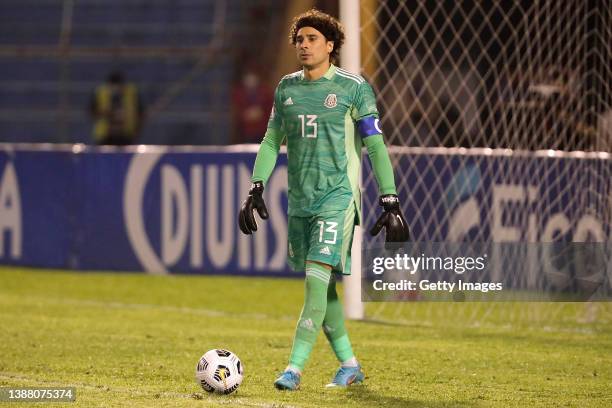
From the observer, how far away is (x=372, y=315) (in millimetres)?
10836

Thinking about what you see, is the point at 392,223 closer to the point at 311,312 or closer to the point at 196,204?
the point at 311,312

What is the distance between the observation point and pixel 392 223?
655cm

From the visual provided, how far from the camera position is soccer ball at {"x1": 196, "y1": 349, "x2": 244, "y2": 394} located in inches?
254

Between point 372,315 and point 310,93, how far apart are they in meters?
4.44

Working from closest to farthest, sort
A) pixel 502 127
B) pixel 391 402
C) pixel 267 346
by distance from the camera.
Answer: pixel 391 402 < pixel 267 346 < pixel 502 127

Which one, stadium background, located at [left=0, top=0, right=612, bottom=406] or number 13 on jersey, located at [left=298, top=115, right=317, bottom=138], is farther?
stadium background, located at [left=0, top=0, right=612, bottom=406]

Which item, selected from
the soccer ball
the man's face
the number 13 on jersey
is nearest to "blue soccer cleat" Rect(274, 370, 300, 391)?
the soccer ball

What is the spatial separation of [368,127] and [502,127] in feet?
15.8

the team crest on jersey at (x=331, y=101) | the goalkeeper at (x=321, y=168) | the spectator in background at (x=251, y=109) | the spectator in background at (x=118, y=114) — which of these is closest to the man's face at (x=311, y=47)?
the goalkeeper at (x=321, y=168)

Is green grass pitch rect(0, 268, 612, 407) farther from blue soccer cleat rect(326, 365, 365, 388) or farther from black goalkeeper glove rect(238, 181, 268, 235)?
black goalkeeper glove rect(238, 181, 268, 235)

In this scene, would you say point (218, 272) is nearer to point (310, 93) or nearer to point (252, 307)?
point (252, 307)

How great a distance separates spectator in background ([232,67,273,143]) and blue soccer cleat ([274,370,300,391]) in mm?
11999

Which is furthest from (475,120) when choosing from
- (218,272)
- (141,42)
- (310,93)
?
(141,42)

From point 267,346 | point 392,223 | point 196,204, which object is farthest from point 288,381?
point 196,204
